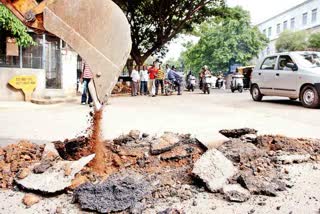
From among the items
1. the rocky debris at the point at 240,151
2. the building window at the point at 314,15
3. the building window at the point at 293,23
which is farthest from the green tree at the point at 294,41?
the rocky debris at the point at 240,151

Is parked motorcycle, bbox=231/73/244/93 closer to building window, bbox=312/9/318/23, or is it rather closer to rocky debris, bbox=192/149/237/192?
rocky debris, bbox=192/149/237/192

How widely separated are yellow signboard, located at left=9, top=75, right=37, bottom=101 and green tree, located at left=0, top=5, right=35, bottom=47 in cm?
160

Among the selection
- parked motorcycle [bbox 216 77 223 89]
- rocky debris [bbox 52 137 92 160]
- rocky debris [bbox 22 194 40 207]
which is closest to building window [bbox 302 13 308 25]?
parked motorcycle [bbox 216 77 223 89]

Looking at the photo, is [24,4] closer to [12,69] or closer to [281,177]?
[281,177]

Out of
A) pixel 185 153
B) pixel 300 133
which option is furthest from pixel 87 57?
pixel 300 133

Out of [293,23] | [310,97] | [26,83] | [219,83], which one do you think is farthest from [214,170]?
[293,23]

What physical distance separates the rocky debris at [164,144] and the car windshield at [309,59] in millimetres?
8024

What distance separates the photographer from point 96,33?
3.27m

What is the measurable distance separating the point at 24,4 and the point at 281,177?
3.18 m

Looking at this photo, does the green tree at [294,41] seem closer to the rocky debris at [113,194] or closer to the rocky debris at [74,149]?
the rocky debris at [74,149]

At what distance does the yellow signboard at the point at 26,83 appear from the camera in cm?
1419

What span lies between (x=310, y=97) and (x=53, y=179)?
9.44 metres

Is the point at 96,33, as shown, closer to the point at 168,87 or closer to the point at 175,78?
the point at 175,78

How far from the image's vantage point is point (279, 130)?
7332 mm
